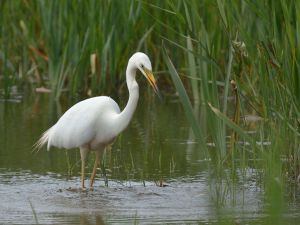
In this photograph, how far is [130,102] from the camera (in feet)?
23.7

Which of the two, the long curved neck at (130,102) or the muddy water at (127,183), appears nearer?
the muddy water at (127,183)

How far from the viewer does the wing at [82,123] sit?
7398 mm

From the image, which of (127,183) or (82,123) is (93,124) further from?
(127,183)

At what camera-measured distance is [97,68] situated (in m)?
11.5

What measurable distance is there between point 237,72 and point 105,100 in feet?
4.22

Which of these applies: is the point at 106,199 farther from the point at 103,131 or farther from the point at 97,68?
the point at 97,68

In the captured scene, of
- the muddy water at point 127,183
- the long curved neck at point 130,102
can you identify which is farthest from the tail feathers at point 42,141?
the long curved neck at point 130,102

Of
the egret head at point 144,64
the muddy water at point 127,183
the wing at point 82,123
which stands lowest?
the muddy water at point 127,183

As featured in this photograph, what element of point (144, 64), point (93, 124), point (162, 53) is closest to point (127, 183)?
point (93, 124)

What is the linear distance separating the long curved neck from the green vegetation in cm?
52

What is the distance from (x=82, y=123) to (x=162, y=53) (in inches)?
160

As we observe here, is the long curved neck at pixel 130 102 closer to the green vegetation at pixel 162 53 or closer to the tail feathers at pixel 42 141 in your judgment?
the green vegetation at pixel 162 53

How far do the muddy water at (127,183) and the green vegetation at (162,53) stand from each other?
0.22 m

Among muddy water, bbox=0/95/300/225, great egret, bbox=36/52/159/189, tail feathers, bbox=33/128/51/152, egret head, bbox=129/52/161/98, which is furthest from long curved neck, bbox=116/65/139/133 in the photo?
tail feathers, bbox=33/128/51/152
